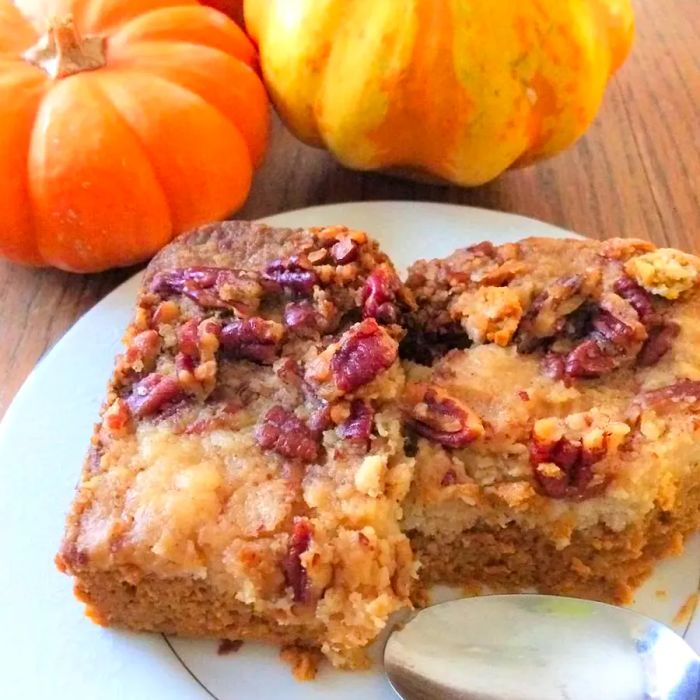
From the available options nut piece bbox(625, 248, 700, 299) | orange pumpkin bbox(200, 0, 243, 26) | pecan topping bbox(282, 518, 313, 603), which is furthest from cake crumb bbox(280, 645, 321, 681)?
orange pumpkin bbox(200, 0, 243, 26)

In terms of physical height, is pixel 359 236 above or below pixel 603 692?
above

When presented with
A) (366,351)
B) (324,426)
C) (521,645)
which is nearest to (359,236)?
(366,351)

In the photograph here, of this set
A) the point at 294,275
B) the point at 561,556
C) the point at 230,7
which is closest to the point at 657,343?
the point at 561,556

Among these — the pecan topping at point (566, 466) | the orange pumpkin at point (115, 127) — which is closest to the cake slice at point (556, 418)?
the pecan topping at point (566, 466)

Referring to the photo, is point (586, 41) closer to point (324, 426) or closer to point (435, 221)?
point (435, 221)

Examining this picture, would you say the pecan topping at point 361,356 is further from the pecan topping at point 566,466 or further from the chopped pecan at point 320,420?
the pecan topping at point 566,466

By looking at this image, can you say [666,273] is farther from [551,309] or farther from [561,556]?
[561,556]

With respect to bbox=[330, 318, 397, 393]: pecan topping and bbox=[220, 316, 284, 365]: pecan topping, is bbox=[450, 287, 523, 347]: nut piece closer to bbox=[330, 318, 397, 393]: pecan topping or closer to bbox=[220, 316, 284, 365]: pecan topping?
bbox=[330, 318, 397, 393]: pecan topping
